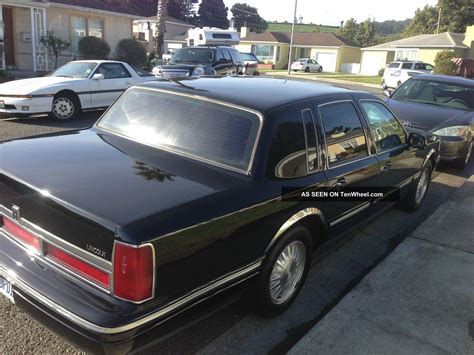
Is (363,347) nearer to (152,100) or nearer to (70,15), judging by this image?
(152,100)

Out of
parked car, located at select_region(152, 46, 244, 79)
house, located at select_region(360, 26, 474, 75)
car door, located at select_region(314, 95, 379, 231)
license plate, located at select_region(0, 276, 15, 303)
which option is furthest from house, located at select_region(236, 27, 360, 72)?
license plate, located at select_region(0, 276, 15, 303)

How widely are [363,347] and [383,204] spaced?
6.70ft

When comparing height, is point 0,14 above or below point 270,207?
above

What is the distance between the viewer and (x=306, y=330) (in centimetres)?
324

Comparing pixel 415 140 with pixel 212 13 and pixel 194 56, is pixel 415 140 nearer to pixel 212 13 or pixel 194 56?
pixel 194 56

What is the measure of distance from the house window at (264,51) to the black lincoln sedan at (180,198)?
171 ft

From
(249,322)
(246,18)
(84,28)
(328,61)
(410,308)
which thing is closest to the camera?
(249,322)

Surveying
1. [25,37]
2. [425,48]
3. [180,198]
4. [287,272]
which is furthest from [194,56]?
[425,48]

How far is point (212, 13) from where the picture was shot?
76.6 metres

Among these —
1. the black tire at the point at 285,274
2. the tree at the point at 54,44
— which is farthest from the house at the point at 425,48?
the black tire at the point at 285,274

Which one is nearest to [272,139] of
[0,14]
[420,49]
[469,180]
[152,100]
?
[152,100]

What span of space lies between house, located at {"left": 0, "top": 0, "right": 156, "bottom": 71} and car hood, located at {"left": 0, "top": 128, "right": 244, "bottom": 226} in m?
15.5

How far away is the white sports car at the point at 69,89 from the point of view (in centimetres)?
909

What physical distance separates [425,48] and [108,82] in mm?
41215
